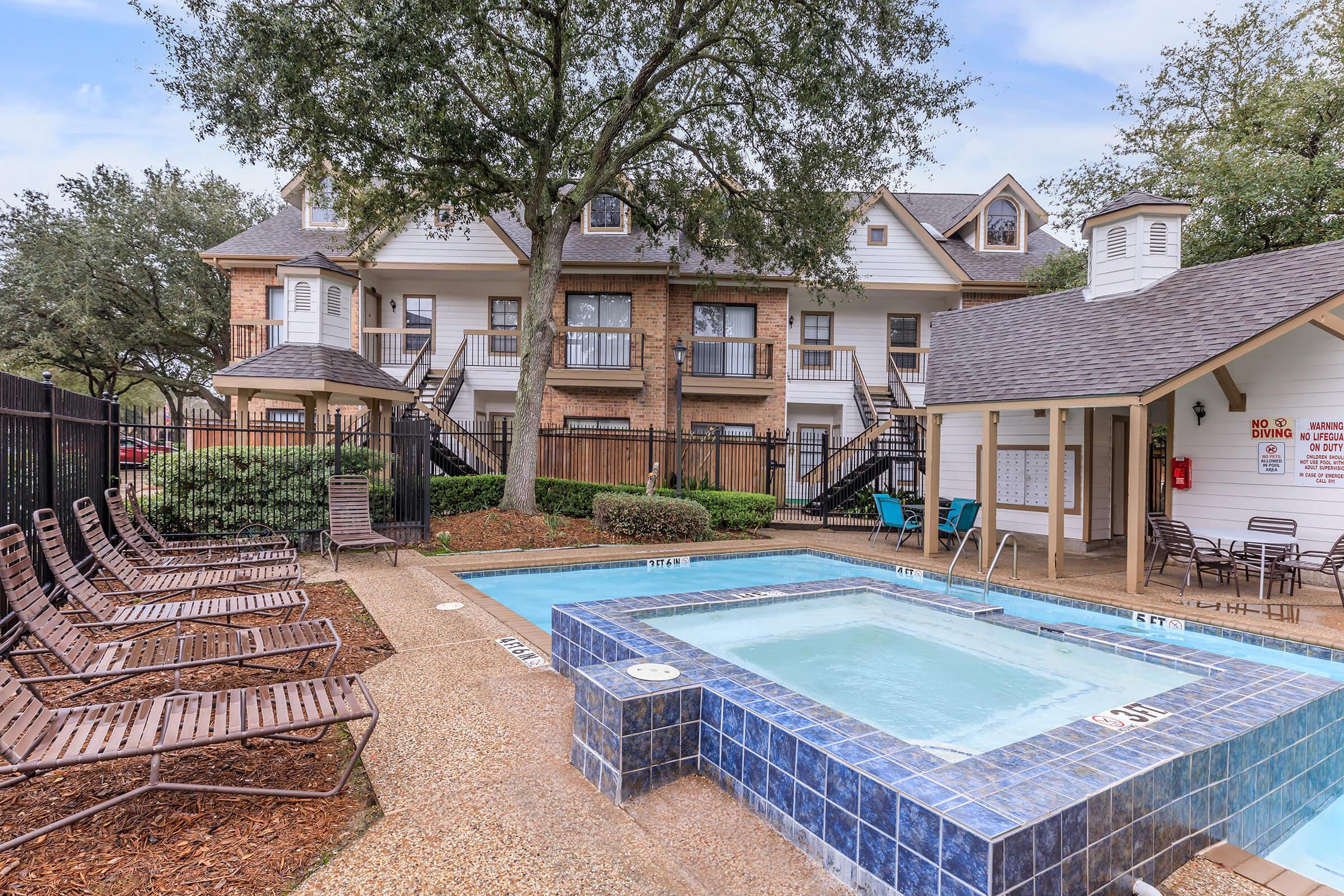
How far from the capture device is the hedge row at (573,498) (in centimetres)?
1299

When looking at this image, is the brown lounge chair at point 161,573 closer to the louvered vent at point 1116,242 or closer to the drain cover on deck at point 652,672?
the drain cover on deck at point 652,672

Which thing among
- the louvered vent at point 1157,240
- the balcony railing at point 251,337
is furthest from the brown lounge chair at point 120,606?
the balcony railing at point 251,337

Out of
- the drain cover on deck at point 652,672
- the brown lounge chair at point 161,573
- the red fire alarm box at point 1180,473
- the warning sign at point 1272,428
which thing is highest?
the warning sign at point 1272,428

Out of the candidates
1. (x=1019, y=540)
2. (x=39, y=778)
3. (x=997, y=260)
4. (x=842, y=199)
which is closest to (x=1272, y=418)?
(x=1019, y=540)

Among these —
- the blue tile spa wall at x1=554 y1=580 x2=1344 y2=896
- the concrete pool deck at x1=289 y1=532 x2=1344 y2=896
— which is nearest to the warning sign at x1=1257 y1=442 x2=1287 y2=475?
the blue tile spa wall at x1=554 y1=580 x2=1344 y2=896

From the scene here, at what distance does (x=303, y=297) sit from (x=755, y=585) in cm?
1009

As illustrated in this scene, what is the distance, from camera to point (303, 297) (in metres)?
12.6

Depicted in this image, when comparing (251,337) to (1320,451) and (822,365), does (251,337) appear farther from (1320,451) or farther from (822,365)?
(1320,451)

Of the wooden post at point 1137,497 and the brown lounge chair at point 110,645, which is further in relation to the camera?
the wooden post at point 1137,497

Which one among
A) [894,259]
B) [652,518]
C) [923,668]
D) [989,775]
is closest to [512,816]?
[989,775]

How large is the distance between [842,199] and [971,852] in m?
13.9

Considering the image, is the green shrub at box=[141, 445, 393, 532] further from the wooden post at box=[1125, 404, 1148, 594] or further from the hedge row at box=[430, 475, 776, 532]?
the wooden post at box=[1125, 404, 1148, 594]

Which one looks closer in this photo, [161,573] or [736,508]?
[161,573]

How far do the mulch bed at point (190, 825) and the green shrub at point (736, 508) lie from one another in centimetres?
1037
